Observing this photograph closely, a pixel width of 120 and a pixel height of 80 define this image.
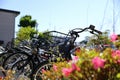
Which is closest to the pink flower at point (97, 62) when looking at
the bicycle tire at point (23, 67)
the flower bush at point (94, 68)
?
the flower bush at point (94, 68)

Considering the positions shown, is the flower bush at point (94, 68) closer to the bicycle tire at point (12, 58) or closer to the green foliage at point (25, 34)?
the bicycle tire at point (12, 58)

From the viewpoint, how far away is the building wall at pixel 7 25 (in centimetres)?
3503

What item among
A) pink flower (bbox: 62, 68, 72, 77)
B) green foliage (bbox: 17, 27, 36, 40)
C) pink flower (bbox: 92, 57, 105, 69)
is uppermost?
pink flower (bbox: 92, 57, 105, 69)

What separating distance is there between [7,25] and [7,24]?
0.19 meters

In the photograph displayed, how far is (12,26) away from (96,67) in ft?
111

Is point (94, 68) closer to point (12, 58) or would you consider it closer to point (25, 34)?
point (12, 58)

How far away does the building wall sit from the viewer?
35.0 metres

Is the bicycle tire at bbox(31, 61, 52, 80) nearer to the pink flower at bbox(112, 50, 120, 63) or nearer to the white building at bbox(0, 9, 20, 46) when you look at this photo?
the pink flower at bbox(112, 50, 120, 63)

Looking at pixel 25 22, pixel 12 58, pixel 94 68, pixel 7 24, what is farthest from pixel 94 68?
pixel 25 22

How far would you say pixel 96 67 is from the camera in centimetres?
212

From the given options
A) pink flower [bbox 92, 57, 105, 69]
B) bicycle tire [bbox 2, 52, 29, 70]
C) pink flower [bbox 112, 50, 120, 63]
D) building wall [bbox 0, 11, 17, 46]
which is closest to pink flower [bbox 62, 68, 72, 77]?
pink flower [bbox 92, 57, 105, 69]

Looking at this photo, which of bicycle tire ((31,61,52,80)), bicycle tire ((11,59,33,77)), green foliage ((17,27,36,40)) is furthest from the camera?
green foliage ((17,27,36,40))

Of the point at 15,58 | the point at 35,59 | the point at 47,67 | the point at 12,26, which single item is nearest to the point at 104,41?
the point at 47,67

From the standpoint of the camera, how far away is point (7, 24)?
3556cm
